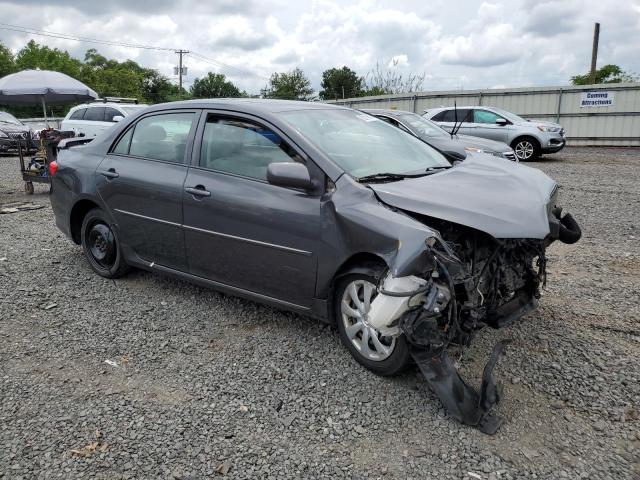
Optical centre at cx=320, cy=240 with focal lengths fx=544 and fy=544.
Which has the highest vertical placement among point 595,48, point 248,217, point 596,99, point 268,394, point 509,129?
point 595,48

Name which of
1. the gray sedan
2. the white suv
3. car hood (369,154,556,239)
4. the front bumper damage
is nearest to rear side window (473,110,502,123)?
the gray sedan

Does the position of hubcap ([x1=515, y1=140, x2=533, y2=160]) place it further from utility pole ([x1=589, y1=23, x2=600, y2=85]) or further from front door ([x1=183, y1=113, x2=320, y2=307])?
utility pole ([x1=589, y1=23, x2=600, y2=85])

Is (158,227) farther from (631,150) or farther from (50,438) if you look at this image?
(631,150)

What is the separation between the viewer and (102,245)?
508 centimetres

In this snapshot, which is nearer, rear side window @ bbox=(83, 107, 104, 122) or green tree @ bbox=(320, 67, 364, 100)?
rear side window @ bbox=(83, 107, 104, 122)

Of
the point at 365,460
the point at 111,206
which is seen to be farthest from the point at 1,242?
the point at 365,460

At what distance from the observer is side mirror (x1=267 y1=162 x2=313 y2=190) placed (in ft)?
11.2

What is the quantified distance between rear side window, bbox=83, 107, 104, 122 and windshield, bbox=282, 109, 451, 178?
1310cm

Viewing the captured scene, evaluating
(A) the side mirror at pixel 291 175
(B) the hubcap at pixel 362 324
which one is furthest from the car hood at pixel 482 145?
(B) the hubcap at pixel 362 324

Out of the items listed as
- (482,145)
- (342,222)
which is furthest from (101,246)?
(482,145)

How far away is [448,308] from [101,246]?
3492mm

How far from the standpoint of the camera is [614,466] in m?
2.56

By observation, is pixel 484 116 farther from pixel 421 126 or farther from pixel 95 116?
pixel 95 116

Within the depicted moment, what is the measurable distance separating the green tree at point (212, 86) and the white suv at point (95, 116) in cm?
6878
